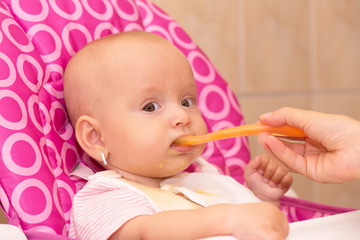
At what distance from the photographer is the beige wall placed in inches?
52.3

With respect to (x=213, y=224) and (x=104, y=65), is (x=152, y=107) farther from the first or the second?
(x=213, y=224)

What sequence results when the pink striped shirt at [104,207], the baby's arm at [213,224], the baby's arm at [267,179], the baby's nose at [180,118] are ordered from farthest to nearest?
the baby's arm at [267,179] → the baby's nose at [180,118] → the pink striped shirt at [104,207] → the baby's arm at [213,224]

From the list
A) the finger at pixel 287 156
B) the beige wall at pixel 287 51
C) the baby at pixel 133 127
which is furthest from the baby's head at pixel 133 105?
the beige wall at pixel 287 51

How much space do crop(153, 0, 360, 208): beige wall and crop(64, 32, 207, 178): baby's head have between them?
0.49 meters

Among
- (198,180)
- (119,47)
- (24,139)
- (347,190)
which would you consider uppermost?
(119,47)

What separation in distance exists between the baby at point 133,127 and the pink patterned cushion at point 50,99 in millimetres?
34

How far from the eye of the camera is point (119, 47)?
0.75 meters

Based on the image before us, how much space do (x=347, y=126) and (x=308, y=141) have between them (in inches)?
4.2

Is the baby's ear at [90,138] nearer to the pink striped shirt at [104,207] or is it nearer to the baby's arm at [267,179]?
the pink striped shirt at [104,207]

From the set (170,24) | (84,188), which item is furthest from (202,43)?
(84,188)

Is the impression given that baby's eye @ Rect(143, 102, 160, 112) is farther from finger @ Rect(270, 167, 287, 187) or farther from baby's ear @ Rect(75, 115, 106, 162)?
finger @ Rect(270, 167, 287, 187)

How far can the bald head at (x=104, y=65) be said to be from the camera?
728mm

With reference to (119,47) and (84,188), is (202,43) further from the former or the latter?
(84,188)

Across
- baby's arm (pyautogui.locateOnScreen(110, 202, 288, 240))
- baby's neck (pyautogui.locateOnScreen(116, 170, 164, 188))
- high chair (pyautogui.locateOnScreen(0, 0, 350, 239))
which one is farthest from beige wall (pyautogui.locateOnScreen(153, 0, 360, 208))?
baby's arm (pyautogui.locateOnScreen(110, 202, 288, 240))
